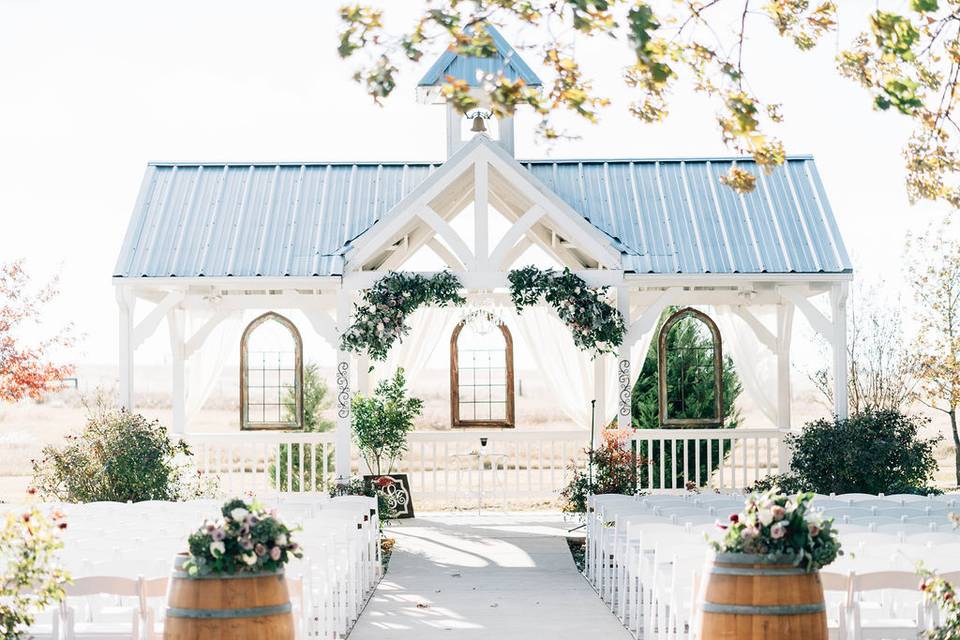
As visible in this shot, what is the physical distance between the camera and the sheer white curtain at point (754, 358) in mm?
16656

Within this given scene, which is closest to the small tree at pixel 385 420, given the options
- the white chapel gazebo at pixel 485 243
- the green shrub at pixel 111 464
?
the white chapel gazebo at pixel 485 243

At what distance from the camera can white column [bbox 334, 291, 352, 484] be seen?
14.0 m

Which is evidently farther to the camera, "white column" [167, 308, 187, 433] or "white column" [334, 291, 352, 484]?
"white column" [167, 308, 187, 433]

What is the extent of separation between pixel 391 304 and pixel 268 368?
142 inches

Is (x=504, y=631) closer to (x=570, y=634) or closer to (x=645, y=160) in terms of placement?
Result: (x=570, y=634)

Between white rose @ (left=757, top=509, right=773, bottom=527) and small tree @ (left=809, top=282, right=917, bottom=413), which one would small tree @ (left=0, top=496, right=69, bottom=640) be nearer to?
white rose @ (left=757, top=509, right=773, bottom=527)

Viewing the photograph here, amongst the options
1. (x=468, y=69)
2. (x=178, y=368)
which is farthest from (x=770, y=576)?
(x=178, y=368)

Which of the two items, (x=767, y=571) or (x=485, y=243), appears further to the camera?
(x=485, y=243)

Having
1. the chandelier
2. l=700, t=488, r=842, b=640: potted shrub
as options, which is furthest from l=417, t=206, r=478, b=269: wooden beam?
l=700, t=488, r=842, b=640: potted shrub

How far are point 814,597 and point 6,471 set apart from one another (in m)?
27.0

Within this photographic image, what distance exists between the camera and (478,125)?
592 inches

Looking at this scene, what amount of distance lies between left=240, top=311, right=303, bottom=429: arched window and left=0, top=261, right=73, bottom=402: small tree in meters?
4.77

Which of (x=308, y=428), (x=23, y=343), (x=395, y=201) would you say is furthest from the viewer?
(x=23, y=343)

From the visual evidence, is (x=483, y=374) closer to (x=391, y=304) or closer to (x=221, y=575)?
(x=391, y=304)
